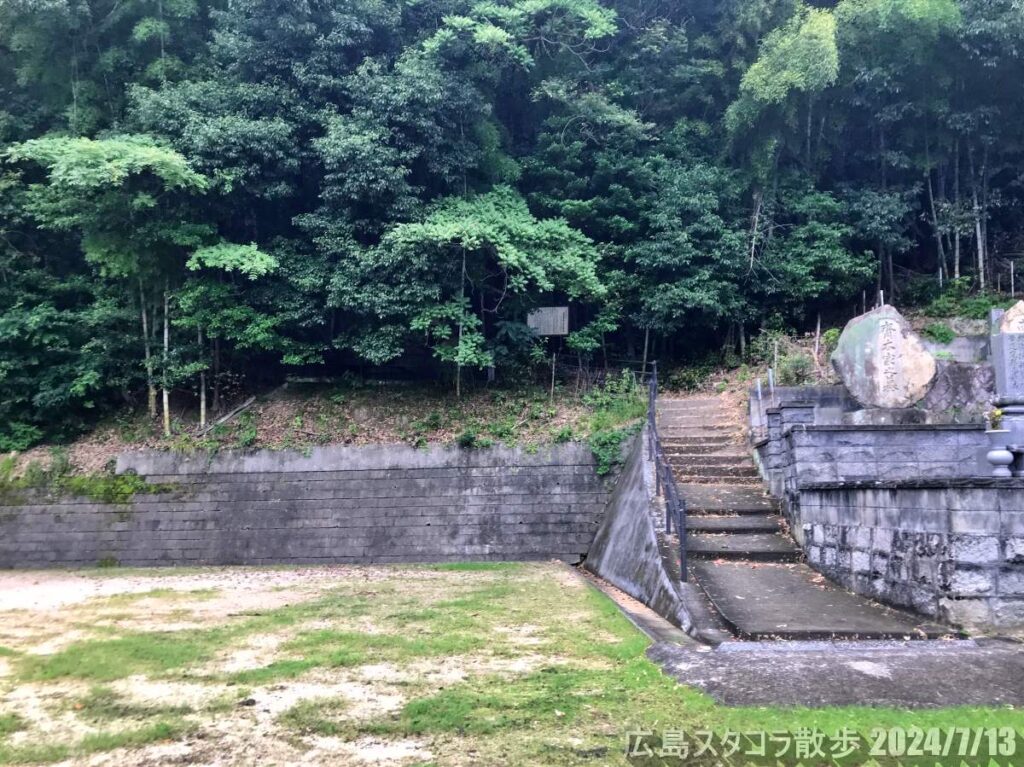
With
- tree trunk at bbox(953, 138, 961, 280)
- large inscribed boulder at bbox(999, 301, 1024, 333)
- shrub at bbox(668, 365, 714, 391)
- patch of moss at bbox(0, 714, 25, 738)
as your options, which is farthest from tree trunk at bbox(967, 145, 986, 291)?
patch of moss at bbox(0, 714, 25, 738)

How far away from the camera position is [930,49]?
16266 mm

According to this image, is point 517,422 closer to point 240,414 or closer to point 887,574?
point 240,414

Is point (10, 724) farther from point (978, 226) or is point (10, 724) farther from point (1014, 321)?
point (978, 226)

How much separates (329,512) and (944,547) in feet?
30.6

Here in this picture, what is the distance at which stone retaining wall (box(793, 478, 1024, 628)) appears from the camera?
518 centimetres

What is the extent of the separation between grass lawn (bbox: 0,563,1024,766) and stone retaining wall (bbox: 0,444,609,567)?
12.5 ft

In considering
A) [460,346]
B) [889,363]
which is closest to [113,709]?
[460,346]

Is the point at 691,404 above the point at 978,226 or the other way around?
the other way around

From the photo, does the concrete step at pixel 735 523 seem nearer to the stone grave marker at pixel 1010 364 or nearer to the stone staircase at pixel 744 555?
the stone staircase at pixel 744 555

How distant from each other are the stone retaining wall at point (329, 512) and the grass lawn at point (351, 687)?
3822 millimetres

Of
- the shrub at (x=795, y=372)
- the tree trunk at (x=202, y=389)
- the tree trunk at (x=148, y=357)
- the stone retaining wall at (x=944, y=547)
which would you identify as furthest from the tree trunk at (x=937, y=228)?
the tree trunk at (x=148, y=357)

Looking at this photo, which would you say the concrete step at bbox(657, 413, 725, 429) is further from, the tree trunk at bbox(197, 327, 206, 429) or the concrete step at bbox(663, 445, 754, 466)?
the tree trunk at bbox(197, 327, 206, 429)

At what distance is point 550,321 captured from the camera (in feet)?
52.3

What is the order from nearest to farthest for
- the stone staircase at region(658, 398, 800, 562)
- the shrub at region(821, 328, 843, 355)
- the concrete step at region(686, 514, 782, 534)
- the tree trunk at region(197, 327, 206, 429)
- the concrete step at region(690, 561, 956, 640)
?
1. the concrete step at region(690, 561, 956, 640)
2. the stone staircase at region(658, 398, 800, 562)
3. the concrete step at region(686, 514, 782, 534)
4. the shrub at region(821, 328, 843, 355)
5. the tree trunk at region(197, 327, 206, 429)
